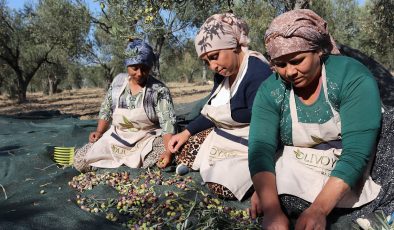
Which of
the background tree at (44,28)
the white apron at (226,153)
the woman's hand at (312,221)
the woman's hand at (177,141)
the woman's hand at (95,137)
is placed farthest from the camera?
the background tree at (44,28)

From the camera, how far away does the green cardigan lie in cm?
223

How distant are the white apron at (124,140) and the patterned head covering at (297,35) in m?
1.92

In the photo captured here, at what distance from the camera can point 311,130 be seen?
2.55m

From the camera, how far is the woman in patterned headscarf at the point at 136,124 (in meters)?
3.95

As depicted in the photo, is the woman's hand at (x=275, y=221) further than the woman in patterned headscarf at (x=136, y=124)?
No

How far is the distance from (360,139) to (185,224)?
112 centimetres

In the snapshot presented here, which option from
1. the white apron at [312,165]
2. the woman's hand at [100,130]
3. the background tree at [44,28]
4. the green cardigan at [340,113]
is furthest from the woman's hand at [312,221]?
the background tree at [44,28]

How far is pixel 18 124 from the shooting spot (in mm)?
7824

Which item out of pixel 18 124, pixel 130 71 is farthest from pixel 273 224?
pixel 18 124

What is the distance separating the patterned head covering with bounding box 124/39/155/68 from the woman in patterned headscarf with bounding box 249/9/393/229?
4.90 feet

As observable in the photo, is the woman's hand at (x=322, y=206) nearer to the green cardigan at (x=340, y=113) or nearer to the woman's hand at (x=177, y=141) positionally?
the green cardigan at (x=340, y=113)

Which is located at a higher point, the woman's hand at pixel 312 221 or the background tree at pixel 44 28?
the background tree at pixel 44 28

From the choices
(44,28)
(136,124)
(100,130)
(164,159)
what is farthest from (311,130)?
(44,28)

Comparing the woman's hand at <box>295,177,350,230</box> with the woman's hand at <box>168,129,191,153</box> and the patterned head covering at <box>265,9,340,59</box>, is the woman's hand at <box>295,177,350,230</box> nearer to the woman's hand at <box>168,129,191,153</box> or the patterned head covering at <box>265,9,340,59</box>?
the patterned head covering at <box>265,9,340,59</box>
